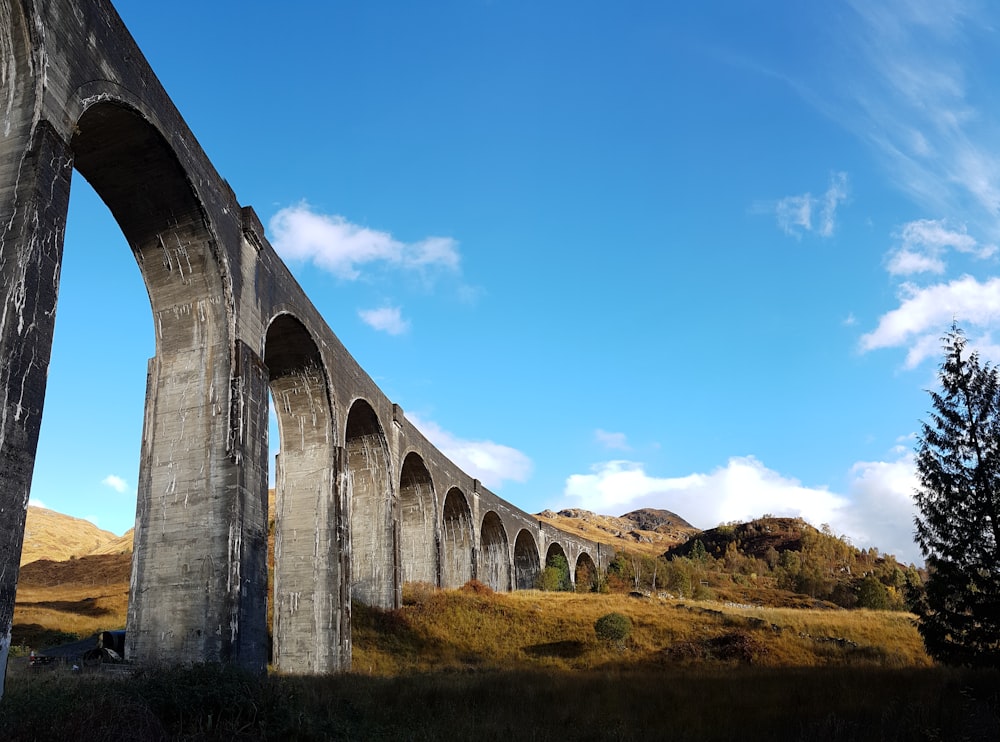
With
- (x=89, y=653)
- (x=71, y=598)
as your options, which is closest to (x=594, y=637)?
(x=89, y=653)

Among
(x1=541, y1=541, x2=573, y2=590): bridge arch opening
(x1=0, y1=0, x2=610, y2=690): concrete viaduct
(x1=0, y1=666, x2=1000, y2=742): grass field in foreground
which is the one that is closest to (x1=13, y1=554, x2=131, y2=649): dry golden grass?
(x1=0, y1=0, x2=610, y2=690): concrete viaduct

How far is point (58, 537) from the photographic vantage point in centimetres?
7231

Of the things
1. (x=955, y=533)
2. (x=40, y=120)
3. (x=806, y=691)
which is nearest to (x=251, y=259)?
(x=40, y=120)

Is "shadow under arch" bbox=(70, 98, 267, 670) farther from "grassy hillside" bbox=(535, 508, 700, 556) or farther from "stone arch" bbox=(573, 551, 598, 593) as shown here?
"grassy hillside" bbox=(535, 508, 700, 556)

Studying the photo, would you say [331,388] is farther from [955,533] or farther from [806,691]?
[955,533]

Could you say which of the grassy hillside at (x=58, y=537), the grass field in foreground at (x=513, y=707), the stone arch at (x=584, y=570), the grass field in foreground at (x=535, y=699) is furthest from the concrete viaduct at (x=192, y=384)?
the grassy hillside at (x=58, y=537)

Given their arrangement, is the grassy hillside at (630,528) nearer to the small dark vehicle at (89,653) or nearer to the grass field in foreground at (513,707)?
the small dark vehicle at (89,653)

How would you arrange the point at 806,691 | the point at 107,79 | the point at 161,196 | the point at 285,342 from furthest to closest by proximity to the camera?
1. the point at 285,342
2. the point at 161,196
3. the point at 806,691
4. the point at 107,79

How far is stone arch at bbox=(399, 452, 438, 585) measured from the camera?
1318 inches

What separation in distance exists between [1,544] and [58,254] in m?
3.64

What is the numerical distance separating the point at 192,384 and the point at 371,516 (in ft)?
41.6

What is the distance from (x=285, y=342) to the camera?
2070 centimetres

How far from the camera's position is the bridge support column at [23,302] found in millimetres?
8211

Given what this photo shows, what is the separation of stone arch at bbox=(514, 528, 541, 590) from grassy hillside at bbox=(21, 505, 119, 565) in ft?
122
